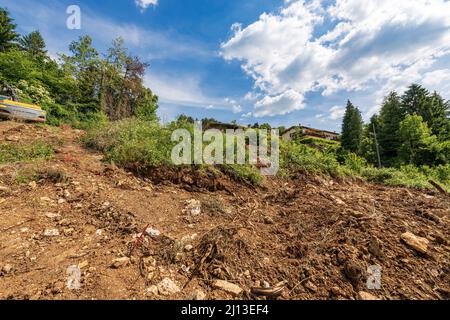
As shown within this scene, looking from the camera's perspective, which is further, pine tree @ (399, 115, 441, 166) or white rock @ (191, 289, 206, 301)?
pine tree @ (399, 115, 441, 166)

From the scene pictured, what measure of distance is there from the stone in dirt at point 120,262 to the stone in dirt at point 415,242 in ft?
9.90

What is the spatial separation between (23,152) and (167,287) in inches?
187

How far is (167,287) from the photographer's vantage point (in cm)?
162

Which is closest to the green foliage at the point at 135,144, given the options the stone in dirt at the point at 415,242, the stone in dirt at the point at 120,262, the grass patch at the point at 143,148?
the grass patch at the point at 143,148

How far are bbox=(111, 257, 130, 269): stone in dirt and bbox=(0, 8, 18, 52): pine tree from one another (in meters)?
26.9

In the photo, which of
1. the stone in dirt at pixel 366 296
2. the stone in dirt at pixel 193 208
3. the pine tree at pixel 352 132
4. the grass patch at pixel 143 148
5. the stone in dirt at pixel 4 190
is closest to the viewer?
the stone in dirt at pixel 366 296

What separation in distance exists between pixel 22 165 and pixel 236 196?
13.4ft

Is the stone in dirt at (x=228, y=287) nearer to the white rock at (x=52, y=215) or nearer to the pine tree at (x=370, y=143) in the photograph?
the white rock at (x=52, y=215)

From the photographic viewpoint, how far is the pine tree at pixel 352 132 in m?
26.2

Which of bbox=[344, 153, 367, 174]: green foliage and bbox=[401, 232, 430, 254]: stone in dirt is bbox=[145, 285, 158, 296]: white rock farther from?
bbox=[344, 153, 367, 174]: green foliage

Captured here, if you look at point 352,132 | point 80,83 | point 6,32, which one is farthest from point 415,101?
point 6,32

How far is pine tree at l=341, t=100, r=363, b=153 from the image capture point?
26234 mm

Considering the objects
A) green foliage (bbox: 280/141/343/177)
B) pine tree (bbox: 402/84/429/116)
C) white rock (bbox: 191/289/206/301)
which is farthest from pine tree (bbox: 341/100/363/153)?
white rock (bbox: 191/289/206/301)
